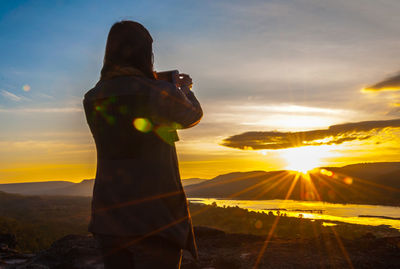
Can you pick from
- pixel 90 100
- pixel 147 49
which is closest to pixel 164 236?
pixel 90 100

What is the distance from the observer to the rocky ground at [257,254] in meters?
6.00

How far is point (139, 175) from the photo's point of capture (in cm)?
155

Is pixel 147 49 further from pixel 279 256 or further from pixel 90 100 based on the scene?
pixel 279 256

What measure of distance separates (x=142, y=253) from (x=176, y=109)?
71cm

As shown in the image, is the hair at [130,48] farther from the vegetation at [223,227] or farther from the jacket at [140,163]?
the vegetation at [223,227]

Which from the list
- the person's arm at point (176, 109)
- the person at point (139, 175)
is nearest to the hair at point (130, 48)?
the person at point (139, 175)

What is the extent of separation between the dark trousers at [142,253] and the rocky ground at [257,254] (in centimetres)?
483

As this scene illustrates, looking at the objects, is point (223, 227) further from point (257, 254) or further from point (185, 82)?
point (185, 82)

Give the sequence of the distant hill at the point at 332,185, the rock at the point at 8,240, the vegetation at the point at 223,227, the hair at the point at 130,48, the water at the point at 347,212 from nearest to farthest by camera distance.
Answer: the hair at the point at 130,48
the rock at the point at 8,240
the vegetation at the point at 223,227
the water at the point at 347,212
the distant hill at the point at 332,185

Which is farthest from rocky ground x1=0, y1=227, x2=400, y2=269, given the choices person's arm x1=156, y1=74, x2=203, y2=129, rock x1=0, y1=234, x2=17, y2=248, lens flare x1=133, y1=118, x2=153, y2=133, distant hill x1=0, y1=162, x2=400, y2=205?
distant hill x1=0, y1=162, x2=400, y2=205

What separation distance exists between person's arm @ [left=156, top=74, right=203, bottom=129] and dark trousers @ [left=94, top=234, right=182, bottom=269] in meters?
0.58

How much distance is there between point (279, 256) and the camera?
6355 millimetres

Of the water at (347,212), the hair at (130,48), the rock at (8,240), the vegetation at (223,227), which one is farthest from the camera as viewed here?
the water at (347,212)

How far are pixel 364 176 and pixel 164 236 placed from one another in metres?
135
